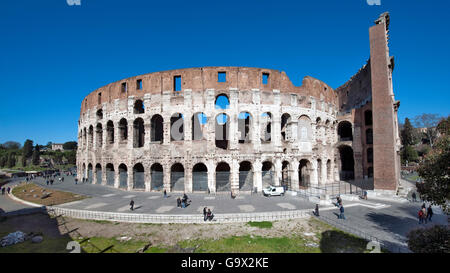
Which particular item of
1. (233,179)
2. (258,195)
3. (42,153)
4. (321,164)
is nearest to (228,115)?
(233,179)

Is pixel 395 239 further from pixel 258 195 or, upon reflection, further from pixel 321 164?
pixel 321 164

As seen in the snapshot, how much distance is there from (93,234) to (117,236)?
1666mm

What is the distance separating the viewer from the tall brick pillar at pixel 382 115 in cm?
1994

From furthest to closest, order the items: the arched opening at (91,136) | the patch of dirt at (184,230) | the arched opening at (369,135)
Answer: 1. the arched opening at (91,136)
2. the arched opening at (369,135)
3. the patch of dirt at (184,230)

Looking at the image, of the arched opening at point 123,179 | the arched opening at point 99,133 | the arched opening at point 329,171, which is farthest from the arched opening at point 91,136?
the arched opening at point 329,171

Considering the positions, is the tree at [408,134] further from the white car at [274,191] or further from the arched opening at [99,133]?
the arched opening at [99,133]

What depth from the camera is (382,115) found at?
67.9ft

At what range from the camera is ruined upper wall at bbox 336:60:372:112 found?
27.3 metres

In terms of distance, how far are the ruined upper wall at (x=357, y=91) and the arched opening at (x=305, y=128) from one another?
368 inches

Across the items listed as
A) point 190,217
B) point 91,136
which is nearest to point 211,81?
point 190,217

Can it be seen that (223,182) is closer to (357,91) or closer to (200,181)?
(200,181)

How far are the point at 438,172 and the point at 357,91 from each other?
89.7 ft
